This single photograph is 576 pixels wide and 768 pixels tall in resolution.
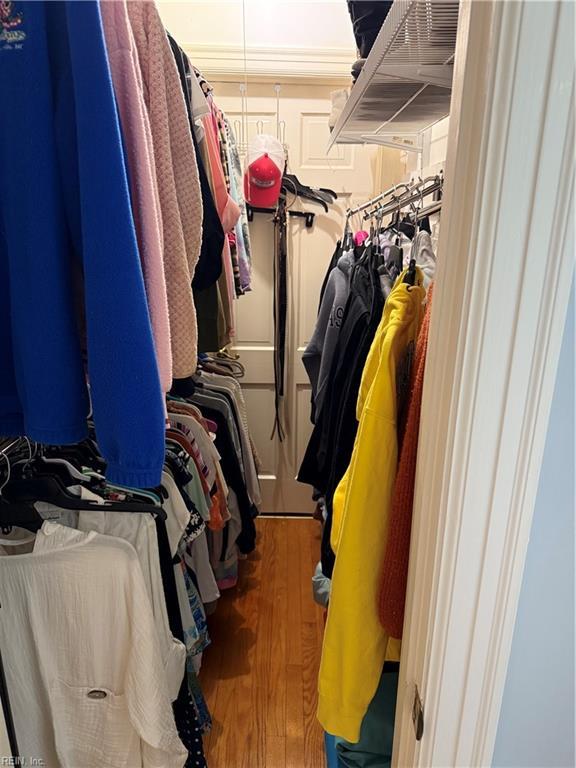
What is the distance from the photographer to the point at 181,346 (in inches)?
29.5

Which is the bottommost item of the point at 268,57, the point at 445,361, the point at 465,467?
the point at 465,467

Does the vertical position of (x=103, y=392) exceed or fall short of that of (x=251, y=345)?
it exceeds it

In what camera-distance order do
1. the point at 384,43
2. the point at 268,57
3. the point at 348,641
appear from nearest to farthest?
the point at 348,641, the point at 384,43, the point at 268,57

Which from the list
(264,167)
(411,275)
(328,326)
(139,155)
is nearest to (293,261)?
(264,167)

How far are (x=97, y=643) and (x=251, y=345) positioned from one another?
168 cm

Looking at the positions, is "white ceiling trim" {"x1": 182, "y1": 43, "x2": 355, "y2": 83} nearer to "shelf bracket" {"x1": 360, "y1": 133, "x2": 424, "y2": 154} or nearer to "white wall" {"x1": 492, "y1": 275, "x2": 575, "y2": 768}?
"shelf bracket" {"x1": 360, "y1": 133, "x2": 424, "y2": 154}

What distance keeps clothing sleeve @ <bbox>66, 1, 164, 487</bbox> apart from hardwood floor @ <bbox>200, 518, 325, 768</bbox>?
1.30 m

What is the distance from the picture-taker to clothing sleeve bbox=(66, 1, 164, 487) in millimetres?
495

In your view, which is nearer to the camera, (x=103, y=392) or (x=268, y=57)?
(x=103, y=392)

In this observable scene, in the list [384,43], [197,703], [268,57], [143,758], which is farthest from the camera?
[268,57]

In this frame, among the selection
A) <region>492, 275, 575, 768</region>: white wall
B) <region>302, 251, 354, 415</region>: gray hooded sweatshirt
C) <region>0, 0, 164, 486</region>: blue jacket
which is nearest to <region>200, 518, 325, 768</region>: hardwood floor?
<region>302, 251, 354, 415</region>: gray hooded sweatshirt

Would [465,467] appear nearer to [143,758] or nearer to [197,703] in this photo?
[143,758]

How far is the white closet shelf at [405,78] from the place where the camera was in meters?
0.81

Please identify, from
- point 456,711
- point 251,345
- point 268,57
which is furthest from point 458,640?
point 268,57
